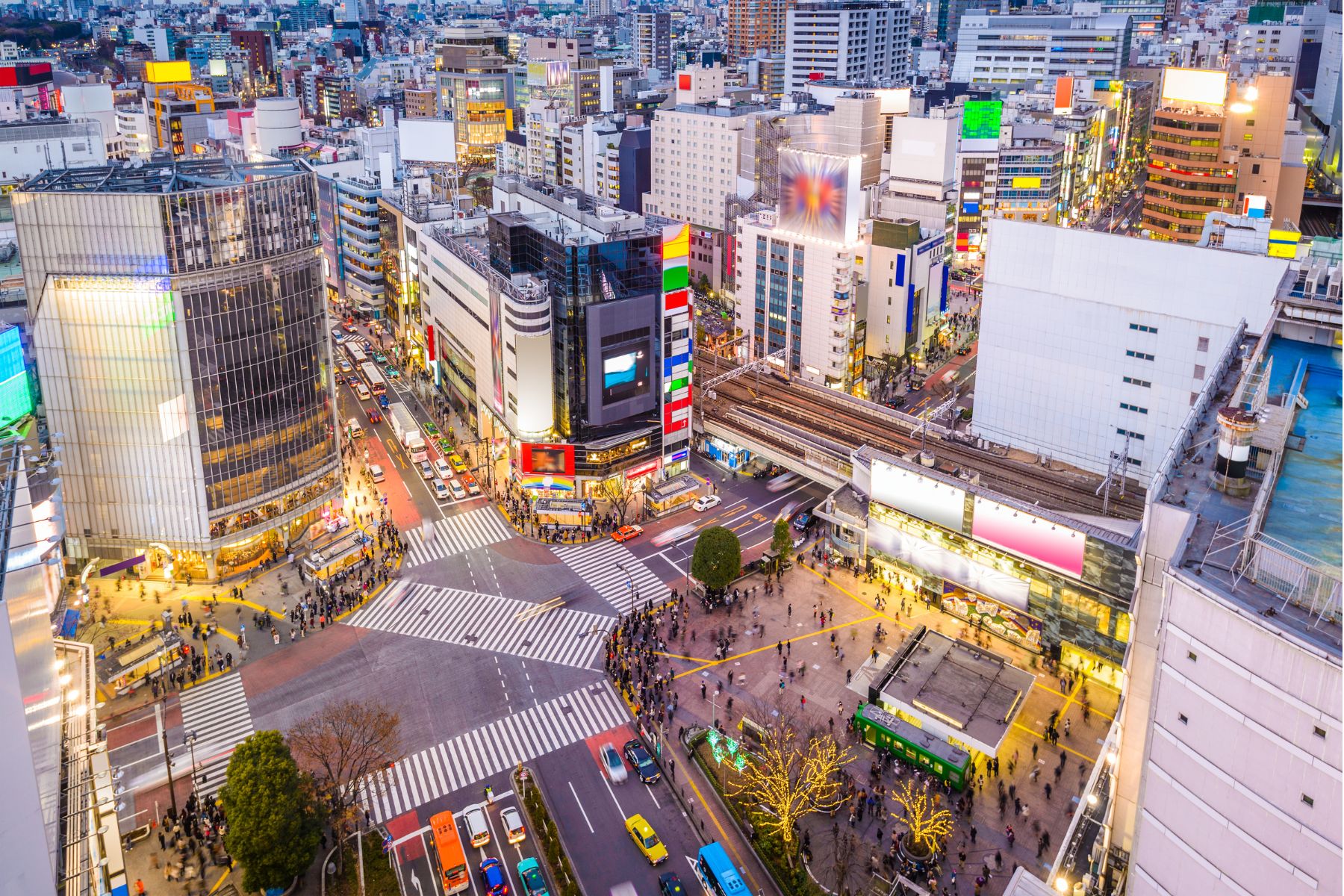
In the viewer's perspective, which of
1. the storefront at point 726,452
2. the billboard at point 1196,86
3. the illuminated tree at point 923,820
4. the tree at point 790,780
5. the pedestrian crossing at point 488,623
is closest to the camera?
the illuminated tree at point 923,820

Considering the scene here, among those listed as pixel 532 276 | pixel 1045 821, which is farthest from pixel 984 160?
pixel 1045 821

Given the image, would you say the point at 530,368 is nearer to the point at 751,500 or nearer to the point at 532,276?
the point at 532,276

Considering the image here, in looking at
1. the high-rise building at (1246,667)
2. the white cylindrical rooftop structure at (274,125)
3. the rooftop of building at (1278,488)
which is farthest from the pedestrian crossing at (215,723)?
the white cylindrical rooftop structure at (274,125)

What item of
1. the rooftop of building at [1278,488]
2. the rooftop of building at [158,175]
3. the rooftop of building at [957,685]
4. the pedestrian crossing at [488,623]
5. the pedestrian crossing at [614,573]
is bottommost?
the pedestrian crossing at [488,623]

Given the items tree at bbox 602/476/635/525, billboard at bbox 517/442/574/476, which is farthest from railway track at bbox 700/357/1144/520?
billboard at bbox 517/442/574/476

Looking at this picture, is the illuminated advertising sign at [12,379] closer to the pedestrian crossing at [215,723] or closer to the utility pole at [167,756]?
the utility pole at [167,756]

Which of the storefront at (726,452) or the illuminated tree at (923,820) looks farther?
the storefront at (726,452)

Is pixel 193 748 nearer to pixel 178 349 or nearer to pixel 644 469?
pixel 178 349
